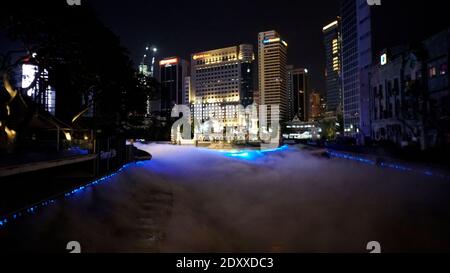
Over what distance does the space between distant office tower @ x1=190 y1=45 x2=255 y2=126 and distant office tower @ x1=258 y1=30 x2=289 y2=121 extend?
19647 mm

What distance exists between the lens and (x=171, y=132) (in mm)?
71125

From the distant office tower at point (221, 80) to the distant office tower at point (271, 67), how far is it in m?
19.6

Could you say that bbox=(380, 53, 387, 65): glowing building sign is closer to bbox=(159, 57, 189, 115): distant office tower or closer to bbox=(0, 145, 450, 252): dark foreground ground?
bbox=(0, 145, 450, 252): dark foreground ground

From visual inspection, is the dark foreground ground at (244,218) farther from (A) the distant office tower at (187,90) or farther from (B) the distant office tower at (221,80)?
(A) the distant office tower at (187,90)

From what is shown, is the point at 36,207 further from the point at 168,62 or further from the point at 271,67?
the point at 271,67

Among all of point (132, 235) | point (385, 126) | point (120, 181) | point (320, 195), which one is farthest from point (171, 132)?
point (132, 235)

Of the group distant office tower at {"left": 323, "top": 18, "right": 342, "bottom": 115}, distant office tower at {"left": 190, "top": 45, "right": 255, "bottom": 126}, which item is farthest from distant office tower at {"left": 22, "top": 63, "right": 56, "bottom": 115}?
distant office tower at {"left": 323, "top": 18, "right": 342, "bottom": 115}

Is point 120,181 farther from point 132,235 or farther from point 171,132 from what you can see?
A: point 171,132

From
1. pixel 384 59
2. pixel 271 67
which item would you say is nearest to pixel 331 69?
pixel 271 67

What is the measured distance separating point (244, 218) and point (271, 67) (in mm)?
159888

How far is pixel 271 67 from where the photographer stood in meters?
164

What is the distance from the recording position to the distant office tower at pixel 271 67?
163 meters

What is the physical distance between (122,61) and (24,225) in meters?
15.1

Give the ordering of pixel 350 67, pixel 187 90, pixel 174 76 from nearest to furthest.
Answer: pixel 350 67 < pixel 174 76 < pixel 187 90
